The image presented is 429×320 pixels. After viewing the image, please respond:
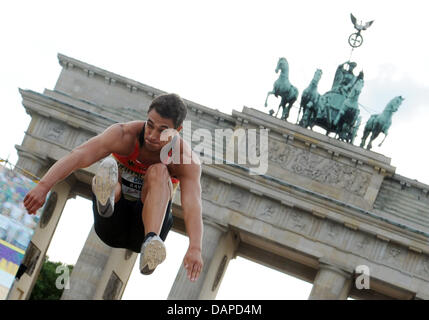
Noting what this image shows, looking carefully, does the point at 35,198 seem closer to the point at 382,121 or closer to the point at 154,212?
the point at 154,212

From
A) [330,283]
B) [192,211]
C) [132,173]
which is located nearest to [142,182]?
[132,173]

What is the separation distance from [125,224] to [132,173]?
1.33 ft

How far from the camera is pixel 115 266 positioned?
2046 inches

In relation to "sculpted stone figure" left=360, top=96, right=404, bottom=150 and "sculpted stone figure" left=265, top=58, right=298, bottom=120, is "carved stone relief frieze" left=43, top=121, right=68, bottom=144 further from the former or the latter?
"sculpted stone figure" left=360, top=96, right=404, bottom=150

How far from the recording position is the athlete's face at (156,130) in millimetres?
7445

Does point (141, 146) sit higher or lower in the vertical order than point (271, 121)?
lower

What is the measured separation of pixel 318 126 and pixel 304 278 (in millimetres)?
A: 10173

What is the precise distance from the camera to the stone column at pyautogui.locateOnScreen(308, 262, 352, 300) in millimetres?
51781

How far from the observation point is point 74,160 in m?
7.34

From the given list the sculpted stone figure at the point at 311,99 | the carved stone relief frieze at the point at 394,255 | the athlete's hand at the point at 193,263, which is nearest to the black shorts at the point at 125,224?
the athlete's hand at the point at 193,263

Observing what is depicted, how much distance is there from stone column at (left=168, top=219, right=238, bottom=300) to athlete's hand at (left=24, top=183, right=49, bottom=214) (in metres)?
42.5
